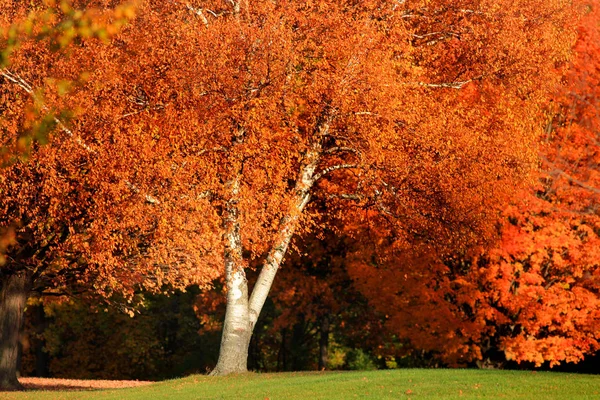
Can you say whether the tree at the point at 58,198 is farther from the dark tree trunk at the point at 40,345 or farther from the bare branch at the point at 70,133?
the dark tree trunk at the point at 40,345

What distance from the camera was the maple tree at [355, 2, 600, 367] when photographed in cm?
2553

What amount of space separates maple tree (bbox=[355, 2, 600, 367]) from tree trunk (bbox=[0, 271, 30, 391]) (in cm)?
1005

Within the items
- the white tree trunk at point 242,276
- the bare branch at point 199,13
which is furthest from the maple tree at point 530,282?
the bare branch at point 199,13

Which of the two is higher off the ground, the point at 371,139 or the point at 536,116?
the point at 536,116

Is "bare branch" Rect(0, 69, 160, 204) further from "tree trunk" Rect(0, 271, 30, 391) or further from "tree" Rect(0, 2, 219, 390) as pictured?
"tree trunk" Rect(0, 271, 30, 391)

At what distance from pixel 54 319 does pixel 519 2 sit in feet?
98.7

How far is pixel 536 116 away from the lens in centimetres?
2728

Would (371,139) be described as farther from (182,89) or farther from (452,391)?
(452,391)

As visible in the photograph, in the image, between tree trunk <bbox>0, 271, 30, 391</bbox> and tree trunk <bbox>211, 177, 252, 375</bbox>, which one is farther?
tree trunk <bbox>0, 271, 30, 391</bbox>

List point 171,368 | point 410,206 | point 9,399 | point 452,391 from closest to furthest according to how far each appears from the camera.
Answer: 1. point 452,391
2. point 9,399
3. point 410,206
4. point 171,368

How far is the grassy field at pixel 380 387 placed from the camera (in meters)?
15.9

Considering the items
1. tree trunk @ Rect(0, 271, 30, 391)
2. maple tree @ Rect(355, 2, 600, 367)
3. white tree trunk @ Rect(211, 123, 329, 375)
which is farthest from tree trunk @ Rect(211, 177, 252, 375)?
tree trunk @ Rect(0, 271, 30, 391)

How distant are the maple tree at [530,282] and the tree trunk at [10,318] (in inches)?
396

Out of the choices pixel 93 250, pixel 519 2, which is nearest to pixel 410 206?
pixel 519 2
